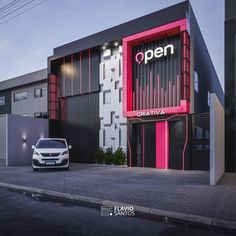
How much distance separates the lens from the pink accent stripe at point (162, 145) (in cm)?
1543

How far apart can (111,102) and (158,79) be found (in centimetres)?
404

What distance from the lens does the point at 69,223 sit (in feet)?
17.3

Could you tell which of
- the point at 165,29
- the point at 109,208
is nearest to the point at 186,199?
the point at 109,208

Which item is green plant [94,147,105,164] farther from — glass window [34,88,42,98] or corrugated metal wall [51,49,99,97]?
glass window [34,88,42,98]

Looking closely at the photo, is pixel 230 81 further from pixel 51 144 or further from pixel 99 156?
pixel 51 144

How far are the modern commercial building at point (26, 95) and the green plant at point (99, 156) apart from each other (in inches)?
360

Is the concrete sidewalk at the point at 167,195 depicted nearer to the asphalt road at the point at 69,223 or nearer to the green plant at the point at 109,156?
the asphalt road at the point at 69,223

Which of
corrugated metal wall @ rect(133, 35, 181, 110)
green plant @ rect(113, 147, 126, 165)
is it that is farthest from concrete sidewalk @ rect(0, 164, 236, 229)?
green plant @ rect(113, 147, 126, 165)

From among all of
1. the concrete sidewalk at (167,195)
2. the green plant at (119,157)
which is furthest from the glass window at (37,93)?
the concrete sidewalk at (167,195)

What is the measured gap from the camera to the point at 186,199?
7109 millimetres

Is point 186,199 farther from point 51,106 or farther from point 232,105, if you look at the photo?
point 51,106

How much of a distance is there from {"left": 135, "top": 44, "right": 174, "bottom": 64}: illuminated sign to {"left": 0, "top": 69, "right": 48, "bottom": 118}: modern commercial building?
37.2 ft

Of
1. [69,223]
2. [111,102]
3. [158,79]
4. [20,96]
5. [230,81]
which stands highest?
[20,96]

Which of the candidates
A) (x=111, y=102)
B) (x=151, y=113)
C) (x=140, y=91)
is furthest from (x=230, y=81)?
(x=111, y=102)
